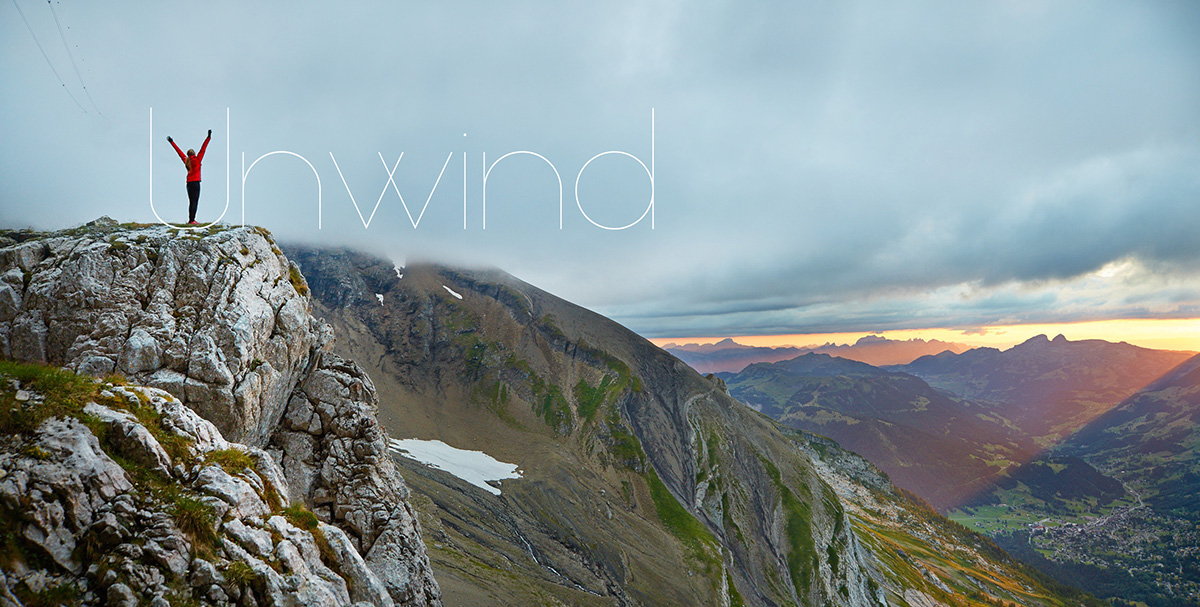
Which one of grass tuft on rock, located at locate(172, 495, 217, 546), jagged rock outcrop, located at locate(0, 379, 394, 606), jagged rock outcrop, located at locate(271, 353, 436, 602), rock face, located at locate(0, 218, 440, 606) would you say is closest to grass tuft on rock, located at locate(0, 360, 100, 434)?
jagged rock outcrop, located at locate(0, 379, 394, 606)

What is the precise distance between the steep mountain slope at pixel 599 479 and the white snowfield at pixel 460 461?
14.6ft

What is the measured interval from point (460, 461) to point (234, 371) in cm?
10625

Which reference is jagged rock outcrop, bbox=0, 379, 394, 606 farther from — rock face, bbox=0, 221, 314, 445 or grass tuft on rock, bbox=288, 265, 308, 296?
grass tuft on rock, bbox=288, 265, 308, 296

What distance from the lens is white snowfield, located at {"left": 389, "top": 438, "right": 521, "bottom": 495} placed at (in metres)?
104

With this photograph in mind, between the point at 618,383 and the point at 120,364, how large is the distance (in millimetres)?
150795

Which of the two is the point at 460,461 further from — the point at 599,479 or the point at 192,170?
the point at 192,170

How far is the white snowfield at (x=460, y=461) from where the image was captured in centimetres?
10438

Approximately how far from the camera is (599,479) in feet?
413

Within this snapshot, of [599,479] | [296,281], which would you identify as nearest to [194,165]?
[296,281]

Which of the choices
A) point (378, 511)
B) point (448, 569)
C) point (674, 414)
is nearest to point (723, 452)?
point (674, 414)

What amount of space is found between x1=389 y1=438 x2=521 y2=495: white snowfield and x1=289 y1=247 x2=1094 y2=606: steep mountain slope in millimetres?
4439

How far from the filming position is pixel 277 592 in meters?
10.9

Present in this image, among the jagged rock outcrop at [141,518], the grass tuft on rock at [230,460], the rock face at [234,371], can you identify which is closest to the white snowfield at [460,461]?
the rock face at [234,371]

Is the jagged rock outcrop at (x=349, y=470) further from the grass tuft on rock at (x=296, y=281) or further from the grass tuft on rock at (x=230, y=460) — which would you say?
the grass tuft on rock at (x=230, y=460)
